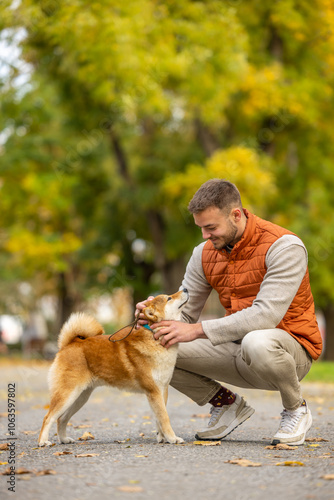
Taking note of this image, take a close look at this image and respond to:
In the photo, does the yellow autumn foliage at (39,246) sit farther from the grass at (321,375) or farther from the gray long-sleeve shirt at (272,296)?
the gray long-sleeve shirt at (272,296)

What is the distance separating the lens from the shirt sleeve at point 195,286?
5691mm

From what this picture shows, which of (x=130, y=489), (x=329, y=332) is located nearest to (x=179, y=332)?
(x=130, y=489)

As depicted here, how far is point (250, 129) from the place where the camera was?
19.0 metres

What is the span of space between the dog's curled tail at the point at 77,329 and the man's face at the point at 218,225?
1.18 meters

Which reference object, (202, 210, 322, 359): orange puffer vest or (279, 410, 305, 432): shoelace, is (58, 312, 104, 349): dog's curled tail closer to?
(202, 210, 322, 359): orange puffer vest

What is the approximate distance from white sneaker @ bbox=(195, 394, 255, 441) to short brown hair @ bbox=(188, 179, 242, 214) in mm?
1605

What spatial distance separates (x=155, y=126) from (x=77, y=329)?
17.2 m

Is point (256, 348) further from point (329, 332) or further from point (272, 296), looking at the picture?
point (329, 332)

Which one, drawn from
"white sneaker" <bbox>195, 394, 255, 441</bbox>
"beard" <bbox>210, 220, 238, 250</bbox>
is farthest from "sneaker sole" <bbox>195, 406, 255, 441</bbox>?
"beard" <bbox>210, 220, 238, 250</bbox>

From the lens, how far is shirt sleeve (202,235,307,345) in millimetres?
4926

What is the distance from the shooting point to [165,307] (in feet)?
18.0

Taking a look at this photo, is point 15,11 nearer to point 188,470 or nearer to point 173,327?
point 173,327

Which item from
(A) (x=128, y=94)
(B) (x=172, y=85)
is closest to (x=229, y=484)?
(A) (x=128, y=94)

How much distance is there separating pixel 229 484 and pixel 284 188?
55.3 ft
